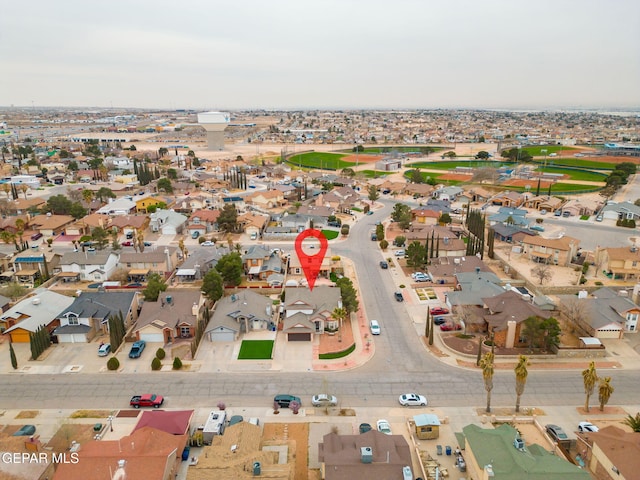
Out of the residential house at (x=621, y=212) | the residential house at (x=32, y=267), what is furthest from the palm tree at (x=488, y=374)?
the residential house at (x=621, y=212)

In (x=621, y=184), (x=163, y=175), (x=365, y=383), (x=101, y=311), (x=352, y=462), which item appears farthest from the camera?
(x=163, y=175)

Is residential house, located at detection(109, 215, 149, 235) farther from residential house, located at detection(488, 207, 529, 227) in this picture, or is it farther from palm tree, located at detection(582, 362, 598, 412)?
palm tree, located at detection(582, 362, 598, 412)

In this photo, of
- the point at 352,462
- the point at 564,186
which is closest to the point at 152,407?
the point at 352,462

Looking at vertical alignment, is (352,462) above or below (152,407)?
above

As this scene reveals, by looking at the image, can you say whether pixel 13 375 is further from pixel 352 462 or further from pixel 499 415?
pixel 499 415

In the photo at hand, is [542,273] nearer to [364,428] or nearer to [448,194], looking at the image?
[364,428]

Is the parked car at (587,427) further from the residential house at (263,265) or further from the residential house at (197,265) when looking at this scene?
the residential house at (197,265)

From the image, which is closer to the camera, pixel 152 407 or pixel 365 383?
pixel 152 407

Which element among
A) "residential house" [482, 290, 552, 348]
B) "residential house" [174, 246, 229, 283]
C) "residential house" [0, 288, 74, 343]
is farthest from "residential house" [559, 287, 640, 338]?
"residential house" [0, 288, 74, 343]
